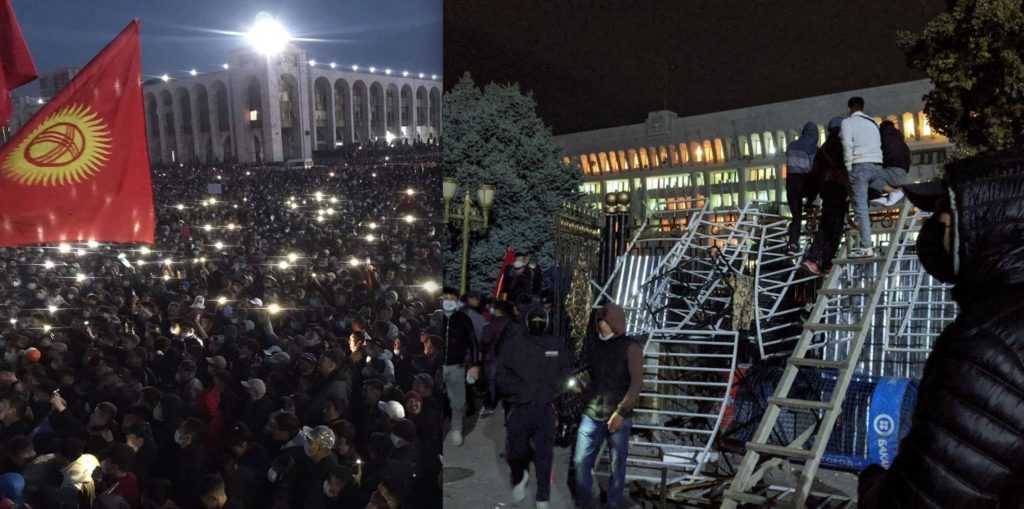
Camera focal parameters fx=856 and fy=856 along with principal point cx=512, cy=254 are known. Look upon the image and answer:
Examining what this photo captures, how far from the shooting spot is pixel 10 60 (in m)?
2.77

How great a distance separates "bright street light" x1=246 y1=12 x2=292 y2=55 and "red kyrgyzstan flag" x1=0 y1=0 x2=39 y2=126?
711 mm

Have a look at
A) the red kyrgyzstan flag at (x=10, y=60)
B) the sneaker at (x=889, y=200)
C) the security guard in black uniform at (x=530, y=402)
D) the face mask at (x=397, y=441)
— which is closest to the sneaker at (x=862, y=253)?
the sneaker at (x=889, y=200)

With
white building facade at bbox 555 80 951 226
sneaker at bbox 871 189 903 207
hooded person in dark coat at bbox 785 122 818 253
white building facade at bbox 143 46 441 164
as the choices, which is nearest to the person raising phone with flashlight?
sneaker at bbox 871 189 903 207

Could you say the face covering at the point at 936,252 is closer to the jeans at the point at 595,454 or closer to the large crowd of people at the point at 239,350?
the large crowd of people at the point at 239,350

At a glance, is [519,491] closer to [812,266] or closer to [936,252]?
[812,266]

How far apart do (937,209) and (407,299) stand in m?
→ 2.00

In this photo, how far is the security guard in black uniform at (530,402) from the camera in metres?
7.12

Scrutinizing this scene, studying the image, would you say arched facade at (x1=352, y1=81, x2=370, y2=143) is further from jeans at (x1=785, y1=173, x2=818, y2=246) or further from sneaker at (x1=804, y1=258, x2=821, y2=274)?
jeans at (x1=785, y1=173, x2=818, y2=246)

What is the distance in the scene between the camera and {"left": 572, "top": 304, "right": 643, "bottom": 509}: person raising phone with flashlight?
663 centimetres

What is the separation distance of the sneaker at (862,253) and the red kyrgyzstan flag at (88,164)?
6.47m

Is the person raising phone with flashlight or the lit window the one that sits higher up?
the lit window

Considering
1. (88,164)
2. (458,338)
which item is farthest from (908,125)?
(88,164)

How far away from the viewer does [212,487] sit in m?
3.07

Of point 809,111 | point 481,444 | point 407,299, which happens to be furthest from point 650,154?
point 407,299
